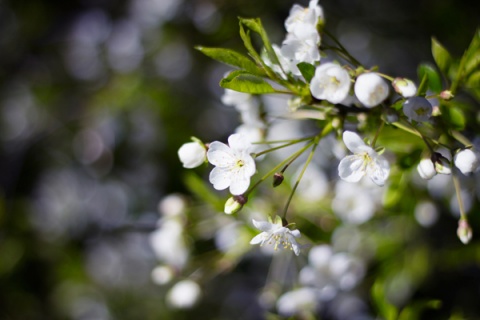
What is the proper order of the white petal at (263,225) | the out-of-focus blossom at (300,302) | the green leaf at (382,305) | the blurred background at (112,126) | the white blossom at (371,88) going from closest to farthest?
1. the white blossom at (371,88)
2. the white petal at (263,225)
3. the green leaf at (382,305)
4. the out-of-focus blossom at (300,302)
5. the blurred background at (112,126)

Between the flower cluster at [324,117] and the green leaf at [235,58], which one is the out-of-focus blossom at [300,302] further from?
the green leaf at [235,58]

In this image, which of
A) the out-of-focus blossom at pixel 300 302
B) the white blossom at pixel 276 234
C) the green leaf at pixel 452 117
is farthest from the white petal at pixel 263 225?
the out-of-focus blossom at pixel 300 302

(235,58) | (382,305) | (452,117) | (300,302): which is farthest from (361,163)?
(300,302)

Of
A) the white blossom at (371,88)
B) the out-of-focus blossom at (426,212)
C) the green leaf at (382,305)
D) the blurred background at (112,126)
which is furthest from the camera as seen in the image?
the blurred background at (112,126)

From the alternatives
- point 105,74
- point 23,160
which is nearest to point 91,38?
point 105,74

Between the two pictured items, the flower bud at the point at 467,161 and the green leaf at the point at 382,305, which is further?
the green leaf at the point at 382,305

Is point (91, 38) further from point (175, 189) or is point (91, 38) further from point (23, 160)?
point (175, 189)

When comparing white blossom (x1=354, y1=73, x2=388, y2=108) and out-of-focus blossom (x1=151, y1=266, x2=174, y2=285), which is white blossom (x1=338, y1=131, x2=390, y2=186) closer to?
white blossom (x1=354, y1=73, x2=388, y2=108)
